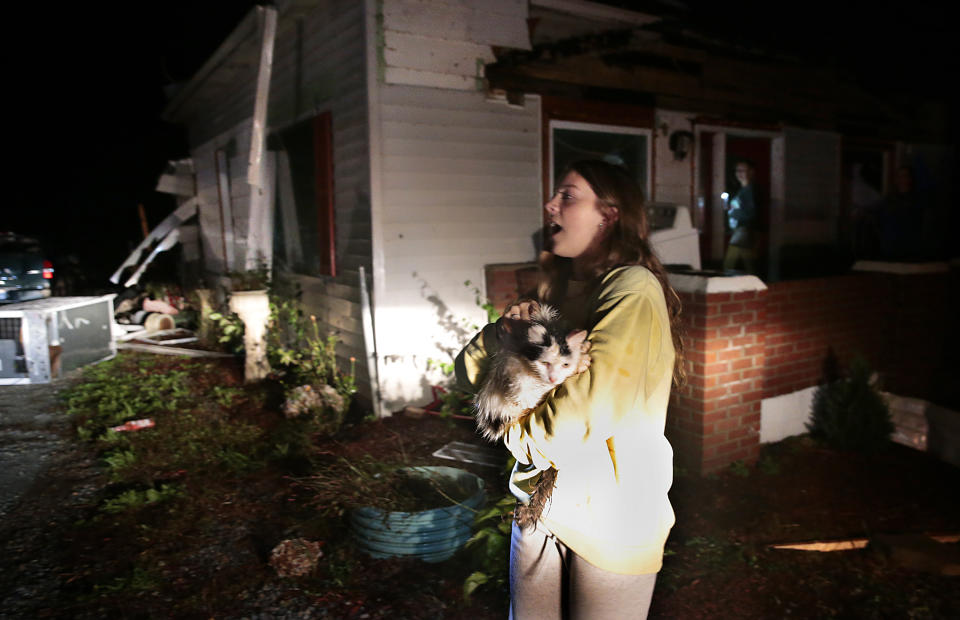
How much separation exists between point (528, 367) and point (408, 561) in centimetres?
243

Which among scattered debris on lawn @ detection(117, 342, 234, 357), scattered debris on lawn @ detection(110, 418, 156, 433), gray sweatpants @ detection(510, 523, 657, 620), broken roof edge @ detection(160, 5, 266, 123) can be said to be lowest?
scattered debris on lawn @ detection(110, 418, 156, 433)

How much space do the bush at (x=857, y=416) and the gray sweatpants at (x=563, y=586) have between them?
431cm

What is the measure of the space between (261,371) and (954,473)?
21.7ft

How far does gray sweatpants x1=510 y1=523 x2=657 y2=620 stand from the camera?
1582 millimetres

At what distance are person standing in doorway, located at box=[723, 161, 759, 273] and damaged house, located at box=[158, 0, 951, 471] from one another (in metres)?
0.64

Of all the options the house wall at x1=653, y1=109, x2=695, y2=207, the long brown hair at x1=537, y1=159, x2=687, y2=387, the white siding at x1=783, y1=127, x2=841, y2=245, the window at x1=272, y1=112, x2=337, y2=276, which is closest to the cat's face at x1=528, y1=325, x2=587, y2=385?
the long brown hair at x1=537, y1=159, x2=687, y2=387

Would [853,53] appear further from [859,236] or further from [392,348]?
[392,348]

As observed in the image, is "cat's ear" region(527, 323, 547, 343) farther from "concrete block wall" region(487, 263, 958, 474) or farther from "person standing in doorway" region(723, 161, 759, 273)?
"person standing in doorway" region(723, 161, 759, 273)

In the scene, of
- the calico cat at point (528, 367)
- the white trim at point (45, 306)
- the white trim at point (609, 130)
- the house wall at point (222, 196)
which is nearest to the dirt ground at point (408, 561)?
the calico cat at point (528, 367)

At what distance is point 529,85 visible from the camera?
674cm

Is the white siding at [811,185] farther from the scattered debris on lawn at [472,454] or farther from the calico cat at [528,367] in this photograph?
the calico cat at [528,367]

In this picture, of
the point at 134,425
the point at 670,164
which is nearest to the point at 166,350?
the point at 134,425

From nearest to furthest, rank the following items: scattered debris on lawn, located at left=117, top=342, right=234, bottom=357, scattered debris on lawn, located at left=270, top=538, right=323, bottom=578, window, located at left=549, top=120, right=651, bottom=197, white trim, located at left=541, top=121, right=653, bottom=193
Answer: scattered debris on lawn, located at left=270, top=538, right=323, bottom=578, white trim, located at left=541, top=121, right=653, bottom=193, window, located at left=549, top=120, right=651, bottom=197, scattered debris on lawn, located at left=117, top=342, right=234, bottom=357

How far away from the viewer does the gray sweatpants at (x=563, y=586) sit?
1.58 meters
